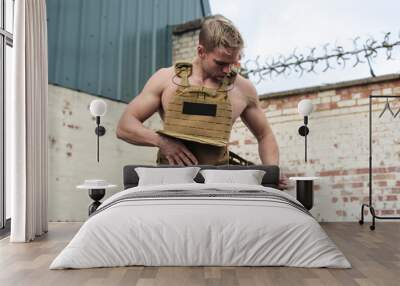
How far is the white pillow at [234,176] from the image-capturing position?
14.8 feet

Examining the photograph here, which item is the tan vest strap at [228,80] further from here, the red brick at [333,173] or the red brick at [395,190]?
the red brick at [395,190]

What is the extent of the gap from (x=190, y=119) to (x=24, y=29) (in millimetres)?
1733

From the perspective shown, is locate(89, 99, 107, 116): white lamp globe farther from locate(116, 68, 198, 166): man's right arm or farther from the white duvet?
the white duvet

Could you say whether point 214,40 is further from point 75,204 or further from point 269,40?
point 75,204

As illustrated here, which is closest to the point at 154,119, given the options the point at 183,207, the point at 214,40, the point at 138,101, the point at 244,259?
the point at 138,101

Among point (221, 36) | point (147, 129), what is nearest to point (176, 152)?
point (147, 129)

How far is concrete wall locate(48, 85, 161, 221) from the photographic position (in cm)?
528

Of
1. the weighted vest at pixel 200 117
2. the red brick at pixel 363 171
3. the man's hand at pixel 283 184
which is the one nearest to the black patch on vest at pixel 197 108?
the weighted vest at pixel 200 117

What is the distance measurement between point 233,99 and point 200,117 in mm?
446

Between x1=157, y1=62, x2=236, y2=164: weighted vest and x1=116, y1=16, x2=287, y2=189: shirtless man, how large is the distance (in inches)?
2.5

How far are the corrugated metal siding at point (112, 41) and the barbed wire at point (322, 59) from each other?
1.05 m

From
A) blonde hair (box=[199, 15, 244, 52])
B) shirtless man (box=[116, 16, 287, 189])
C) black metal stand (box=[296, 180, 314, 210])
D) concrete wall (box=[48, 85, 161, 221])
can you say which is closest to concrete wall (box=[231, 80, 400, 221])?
shirtless man (box=[116, 16, 287, 189])

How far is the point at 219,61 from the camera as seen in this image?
16.3 feet

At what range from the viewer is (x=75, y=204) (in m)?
5.45
